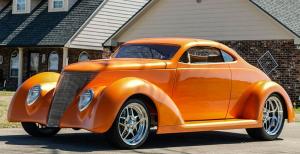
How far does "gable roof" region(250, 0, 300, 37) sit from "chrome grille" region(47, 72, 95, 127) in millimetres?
13733

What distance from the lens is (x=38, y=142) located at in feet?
28.4

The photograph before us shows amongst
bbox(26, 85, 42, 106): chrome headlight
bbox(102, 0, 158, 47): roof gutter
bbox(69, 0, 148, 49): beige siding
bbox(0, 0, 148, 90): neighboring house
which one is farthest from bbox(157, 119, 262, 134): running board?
bbox(69, 0, 148, 49): beige siding

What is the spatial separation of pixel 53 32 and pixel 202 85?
70.4ft

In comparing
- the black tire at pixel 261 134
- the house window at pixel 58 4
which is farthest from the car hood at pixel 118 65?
the house window at pixel 58 4

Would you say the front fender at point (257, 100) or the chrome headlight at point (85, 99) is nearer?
the chrome headlight at point (85, 99)

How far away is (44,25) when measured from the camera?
3055 cm

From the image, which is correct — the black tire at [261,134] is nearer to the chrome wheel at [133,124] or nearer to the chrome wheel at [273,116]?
the chrome wheel at [273,116]

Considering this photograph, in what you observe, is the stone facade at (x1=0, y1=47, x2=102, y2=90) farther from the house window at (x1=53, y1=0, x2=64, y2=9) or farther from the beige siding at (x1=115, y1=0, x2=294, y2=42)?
the beige siding at (x1=115, y1=0, x2=294, y2=42)

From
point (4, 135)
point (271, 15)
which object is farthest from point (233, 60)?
point (271, 15)

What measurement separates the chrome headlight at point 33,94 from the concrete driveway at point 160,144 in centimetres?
58

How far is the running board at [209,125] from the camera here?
8.45m

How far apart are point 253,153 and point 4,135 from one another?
400cm

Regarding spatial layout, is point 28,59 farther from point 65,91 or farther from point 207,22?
point 65,91

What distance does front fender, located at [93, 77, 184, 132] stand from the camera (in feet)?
25.5
